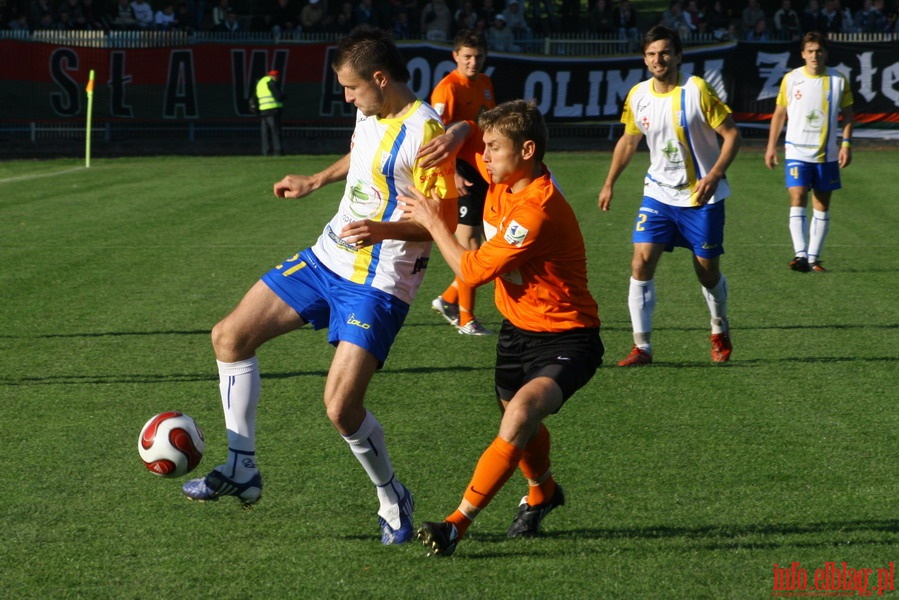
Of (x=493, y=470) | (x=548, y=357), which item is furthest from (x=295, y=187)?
(x=493, y=470)

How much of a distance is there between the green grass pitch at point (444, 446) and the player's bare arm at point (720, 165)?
1.21 m

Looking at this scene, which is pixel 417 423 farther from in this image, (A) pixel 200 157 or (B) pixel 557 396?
(A) pixel 200 157

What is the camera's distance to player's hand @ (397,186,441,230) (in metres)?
4.57

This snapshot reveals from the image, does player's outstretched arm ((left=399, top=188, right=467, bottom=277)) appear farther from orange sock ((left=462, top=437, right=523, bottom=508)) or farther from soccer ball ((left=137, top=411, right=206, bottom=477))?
soccer ball ((left=137, top=411, right=206, bottom=477))

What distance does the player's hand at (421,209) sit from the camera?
15.0 feet

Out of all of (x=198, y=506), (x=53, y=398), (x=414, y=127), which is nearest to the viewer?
(x=414, y=127)

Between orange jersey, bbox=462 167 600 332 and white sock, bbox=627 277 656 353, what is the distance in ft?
10.7

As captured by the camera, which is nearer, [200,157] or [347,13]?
[200,157]

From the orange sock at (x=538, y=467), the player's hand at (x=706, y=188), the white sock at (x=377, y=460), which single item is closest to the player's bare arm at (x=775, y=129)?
the player's hand at (x=706, y=188)

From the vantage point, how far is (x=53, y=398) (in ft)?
22.8

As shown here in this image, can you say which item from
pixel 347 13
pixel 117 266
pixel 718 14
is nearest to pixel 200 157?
pixel 347 13

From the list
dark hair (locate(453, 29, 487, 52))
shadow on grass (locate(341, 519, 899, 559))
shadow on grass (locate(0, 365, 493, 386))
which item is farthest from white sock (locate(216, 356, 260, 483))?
dark hair (locate(453, 29, 487, 52))

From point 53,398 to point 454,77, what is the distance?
410cm

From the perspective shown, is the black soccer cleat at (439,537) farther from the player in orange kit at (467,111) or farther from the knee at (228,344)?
the player in orange kit at (467,111)
